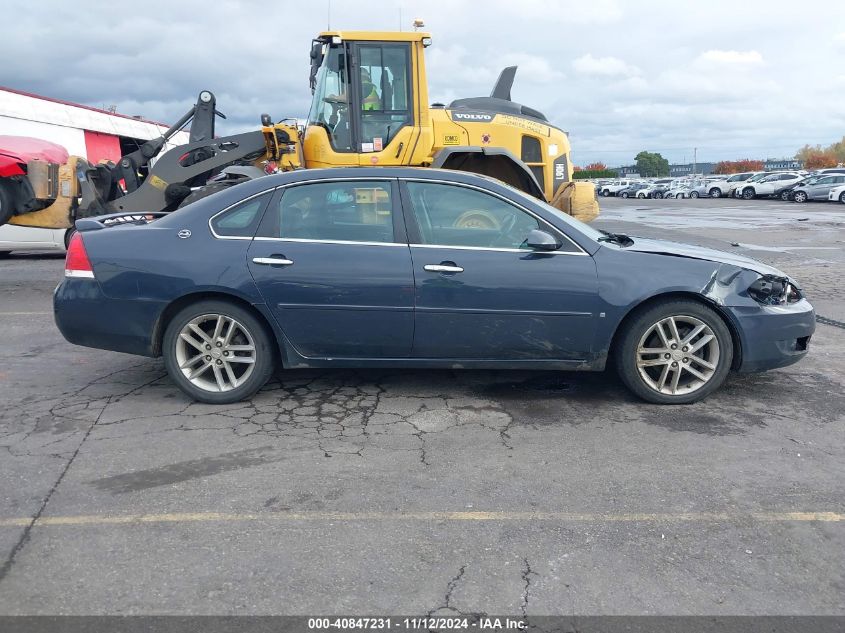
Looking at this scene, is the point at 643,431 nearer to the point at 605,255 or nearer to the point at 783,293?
the point at 605,255

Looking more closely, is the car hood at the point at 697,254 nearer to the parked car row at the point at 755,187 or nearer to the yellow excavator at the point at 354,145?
the yellow excavator at the point at 354,145

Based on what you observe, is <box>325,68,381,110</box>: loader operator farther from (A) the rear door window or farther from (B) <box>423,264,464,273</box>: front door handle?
(B) <box>423,264,464,273</box>: front door handle

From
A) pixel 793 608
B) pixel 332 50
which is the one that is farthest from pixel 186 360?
pixel 332 50

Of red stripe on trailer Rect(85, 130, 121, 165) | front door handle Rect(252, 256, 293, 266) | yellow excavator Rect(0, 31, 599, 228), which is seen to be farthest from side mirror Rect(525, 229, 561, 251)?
red stripe on trailer Rect(85, 130, 121, 165)

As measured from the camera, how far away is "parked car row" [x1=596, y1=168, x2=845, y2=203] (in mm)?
38000

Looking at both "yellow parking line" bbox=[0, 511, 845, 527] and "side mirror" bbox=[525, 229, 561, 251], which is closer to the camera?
"yellow parking line" bbox=[0, 511, 845, 527]

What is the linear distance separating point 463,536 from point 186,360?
8.24 ft

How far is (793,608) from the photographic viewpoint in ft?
9.00

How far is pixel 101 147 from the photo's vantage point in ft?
57.5

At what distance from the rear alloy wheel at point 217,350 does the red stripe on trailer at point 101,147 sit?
43.4 ft

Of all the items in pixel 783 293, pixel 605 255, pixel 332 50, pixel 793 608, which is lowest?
pixel 793 608

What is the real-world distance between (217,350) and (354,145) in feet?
18.0

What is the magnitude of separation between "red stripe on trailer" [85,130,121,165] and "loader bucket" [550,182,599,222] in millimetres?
10621

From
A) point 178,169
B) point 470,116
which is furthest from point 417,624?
point 178,169
